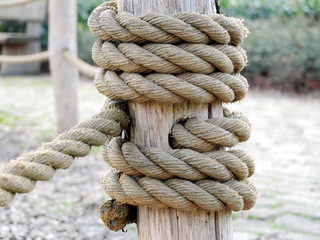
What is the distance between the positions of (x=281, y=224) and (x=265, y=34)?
6.02 m

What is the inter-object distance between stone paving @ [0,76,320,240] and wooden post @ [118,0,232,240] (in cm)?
80

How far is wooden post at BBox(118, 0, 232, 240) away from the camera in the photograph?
107cm

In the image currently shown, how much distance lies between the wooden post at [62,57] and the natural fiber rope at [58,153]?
2.79 meters

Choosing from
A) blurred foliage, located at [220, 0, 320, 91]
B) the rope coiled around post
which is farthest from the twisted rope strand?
blurred foliage, located at [220, 0, 320, 91]

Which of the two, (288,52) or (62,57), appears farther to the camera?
(288,52)

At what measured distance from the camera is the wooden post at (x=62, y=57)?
377 cm

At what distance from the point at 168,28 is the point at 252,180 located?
7.97ft

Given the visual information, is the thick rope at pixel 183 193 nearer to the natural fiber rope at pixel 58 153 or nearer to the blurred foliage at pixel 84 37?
the natural fiber rope at pixel 58 153

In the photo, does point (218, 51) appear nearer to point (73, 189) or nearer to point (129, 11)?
point (129, 11)

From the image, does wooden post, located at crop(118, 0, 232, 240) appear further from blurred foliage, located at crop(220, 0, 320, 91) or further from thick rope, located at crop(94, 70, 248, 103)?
blurred foliage, located at crop(220, 0, 320, 91)

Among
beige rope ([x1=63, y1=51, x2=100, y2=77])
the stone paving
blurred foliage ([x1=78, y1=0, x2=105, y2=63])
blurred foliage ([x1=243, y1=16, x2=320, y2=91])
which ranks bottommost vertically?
the stone paving

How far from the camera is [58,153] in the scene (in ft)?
3.39

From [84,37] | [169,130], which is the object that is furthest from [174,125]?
[84,37]

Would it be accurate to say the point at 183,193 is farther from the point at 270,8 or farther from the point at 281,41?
the point at 270,8
